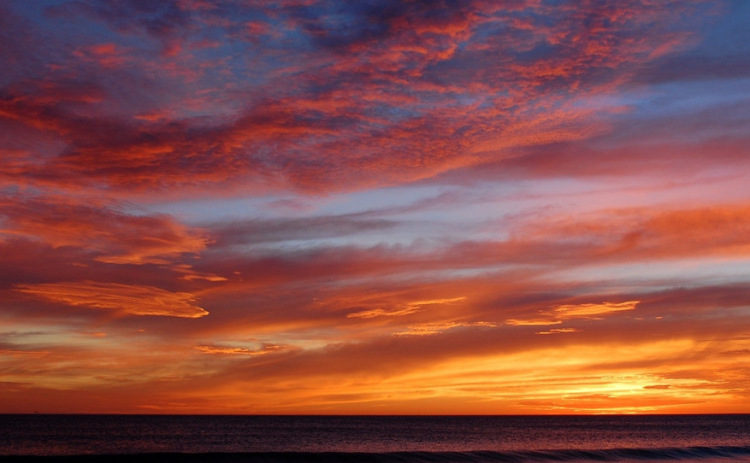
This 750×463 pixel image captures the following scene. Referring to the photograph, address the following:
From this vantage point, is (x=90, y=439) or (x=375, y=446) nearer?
(x=375, y=446)

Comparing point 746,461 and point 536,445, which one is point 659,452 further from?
point 536,445

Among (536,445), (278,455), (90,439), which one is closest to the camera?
(278,455)

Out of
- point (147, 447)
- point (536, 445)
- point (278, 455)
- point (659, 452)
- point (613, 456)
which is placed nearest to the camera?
point (278, 455)

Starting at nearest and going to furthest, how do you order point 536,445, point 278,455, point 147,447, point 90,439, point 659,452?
point 278,455 < point 659,452 < point 147,447 < point 536,445 < point 90,439

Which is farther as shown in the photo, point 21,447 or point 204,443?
point 204,443

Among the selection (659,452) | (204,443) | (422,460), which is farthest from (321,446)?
(659,452)

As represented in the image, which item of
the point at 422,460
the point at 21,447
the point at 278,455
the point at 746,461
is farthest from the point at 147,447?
the point at 746,461

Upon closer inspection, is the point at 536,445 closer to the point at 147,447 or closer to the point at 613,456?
the point at 613,456

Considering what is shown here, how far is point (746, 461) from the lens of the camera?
45.0 m

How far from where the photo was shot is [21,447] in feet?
222

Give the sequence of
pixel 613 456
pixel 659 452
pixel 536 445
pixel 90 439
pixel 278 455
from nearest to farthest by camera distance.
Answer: pixel 278 455 → pixel 613 456 → pixel 659 452 → pixel 536 445 → pixel 90 439

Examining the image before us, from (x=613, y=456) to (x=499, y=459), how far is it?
9.13 metres

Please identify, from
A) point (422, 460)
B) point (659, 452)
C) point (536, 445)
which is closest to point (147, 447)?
point (422, 460)

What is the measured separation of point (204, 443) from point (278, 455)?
36.6m
